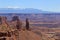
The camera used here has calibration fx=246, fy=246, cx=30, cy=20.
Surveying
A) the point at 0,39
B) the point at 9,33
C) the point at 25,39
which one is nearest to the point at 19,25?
the point at 25,39

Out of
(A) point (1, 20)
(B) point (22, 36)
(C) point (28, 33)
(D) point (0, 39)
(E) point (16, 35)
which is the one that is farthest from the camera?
(A) point (1, 20)

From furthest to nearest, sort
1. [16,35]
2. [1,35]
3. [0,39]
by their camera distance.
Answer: [16,35] → [1,35] → [0,39]

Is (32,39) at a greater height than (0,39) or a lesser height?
lesser

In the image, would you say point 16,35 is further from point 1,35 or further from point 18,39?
point 1,35

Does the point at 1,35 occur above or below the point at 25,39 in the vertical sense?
above

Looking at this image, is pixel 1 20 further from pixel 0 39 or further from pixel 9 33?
pixel 0 39

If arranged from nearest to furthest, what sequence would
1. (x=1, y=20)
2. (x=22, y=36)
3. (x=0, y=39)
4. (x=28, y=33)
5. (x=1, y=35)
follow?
(x=0, y=39) < (x=1, y=35) < (x=22, y=36) < (x=28, y=33) < (x=1, y=20)

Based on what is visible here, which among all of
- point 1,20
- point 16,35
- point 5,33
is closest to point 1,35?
point 5,33

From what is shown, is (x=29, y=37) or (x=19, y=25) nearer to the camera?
(x=29, y=37)

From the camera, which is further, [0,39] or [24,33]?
[24,33]
